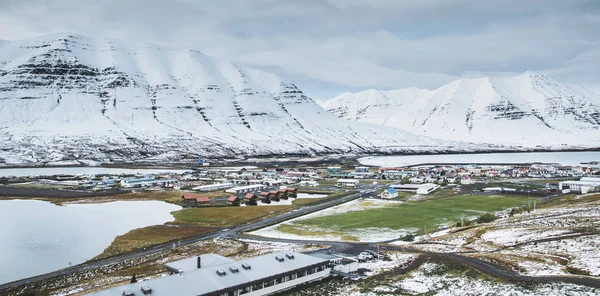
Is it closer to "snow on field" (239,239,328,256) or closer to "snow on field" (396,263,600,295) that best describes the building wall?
"snow on field" (396,263,600,295)

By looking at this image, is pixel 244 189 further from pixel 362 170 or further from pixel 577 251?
pixel 577 251

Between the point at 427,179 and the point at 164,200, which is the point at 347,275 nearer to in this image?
the point at 164,200

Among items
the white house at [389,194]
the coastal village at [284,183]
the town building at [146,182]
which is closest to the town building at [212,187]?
the coastal village at [284,183]

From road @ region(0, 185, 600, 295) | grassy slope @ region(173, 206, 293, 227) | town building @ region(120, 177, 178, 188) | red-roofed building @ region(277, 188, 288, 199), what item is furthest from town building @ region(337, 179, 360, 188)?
road @ region(0, 185, 600, 295)

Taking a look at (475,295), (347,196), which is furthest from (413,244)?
(347,196)

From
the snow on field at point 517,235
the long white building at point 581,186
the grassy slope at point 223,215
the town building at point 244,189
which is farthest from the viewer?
the town building at point 244,189

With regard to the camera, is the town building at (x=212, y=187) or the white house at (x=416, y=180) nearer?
the town building at (x=212, y=187)

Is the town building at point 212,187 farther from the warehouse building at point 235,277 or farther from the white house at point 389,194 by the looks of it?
the warehouse building at point 235,277

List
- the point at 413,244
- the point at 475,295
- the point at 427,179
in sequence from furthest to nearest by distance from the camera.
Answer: the point at 427,179 → the point at 413,244 → the point at 475,295
